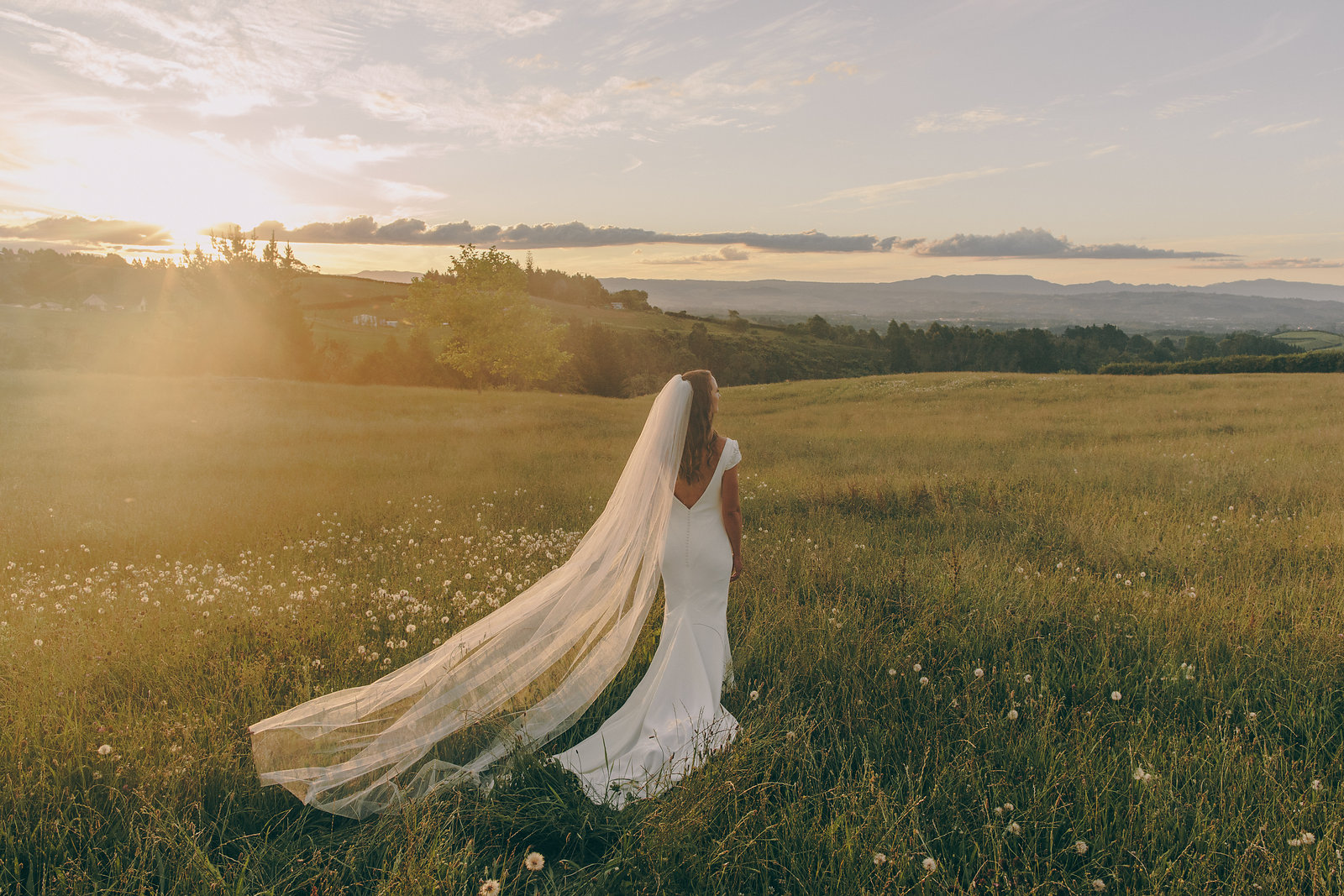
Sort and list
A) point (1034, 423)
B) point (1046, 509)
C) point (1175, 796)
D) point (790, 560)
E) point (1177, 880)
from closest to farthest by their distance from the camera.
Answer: point (1177, 880)
point (1175, 796)
point (790, 560)
point (1046, 509)
point (1034, 423)

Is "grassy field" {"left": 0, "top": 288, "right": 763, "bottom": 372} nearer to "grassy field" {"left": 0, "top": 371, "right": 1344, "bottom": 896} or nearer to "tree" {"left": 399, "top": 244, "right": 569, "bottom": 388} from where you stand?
"tree" {"left": 399, "top": 244, "right": 569, "bottom": 388}

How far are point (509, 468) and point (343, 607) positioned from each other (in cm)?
800

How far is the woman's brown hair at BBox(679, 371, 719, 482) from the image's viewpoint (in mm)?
5035

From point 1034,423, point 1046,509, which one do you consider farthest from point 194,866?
point 1034,423

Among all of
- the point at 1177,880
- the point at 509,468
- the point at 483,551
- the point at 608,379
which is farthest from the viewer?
the point at 608,379

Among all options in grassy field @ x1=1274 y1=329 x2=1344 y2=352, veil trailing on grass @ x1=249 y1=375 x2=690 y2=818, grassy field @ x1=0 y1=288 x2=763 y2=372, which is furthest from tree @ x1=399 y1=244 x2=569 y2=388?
grassy field @ x1=1274 y1=329 x2=1344 y2=352

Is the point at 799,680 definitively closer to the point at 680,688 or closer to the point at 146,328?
the point at 680,688

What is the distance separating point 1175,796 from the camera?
3688 mm

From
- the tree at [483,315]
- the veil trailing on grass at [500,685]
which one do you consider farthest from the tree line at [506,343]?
the veil trailing on grass at [500,685]

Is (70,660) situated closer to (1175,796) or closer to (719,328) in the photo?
(1175,796)

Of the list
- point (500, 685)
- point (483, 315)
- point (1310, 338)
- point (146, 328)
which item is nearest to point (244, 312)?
point (146, 328)

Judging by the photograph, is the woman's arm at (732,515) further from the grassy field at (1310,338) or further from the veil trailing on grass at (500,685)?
the grassy field at (1310,338)

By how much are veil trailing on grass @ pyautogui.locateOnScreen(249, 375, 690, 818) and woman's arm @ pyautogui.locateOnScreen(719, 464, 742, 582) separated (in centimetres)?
43

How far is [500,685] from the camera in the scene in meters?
4.55
